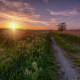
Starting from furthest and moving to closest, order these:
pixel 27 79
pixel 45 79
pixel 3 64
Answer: pixel 3 64, pixel 45 79, pixel 27 79

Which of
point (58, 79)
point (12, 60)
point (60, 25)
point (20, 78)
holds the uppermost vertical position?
point (60, 25)

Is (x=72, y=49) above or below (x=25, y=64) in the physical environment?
below

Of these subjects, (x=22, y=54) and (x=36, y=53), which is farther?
(x=36, y=53)

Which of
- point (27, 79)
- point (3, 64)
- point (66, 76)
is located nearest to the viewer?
point (27, 79)

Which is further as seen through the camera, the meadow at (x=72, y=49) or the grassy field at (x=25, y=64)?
the meadow at (x=72, y=49)

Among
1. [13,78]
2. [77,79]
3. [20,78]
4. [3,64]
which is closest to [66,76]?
[77,79]

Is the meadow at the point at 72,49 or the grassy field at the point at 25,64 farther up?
the grassy field at the point at 25,64

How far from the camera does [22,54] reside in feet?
13.2

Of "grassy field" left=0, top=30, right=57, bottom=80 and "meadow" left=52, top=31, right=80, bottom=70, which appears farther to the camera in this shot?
"meadow" left=52, top=31, right=80, bottom=70

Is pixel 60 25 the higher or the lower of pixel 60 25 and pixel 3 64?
the higher

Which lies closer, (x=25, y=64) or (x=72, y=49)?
(x=25, y=64)

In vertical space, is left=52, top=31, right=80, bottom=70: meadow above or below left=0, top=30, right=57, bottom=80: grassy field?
below

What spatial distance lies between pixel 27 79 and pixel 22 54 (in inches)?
72.9

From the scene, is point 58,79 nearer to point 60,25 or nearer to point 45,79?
point 45,79
